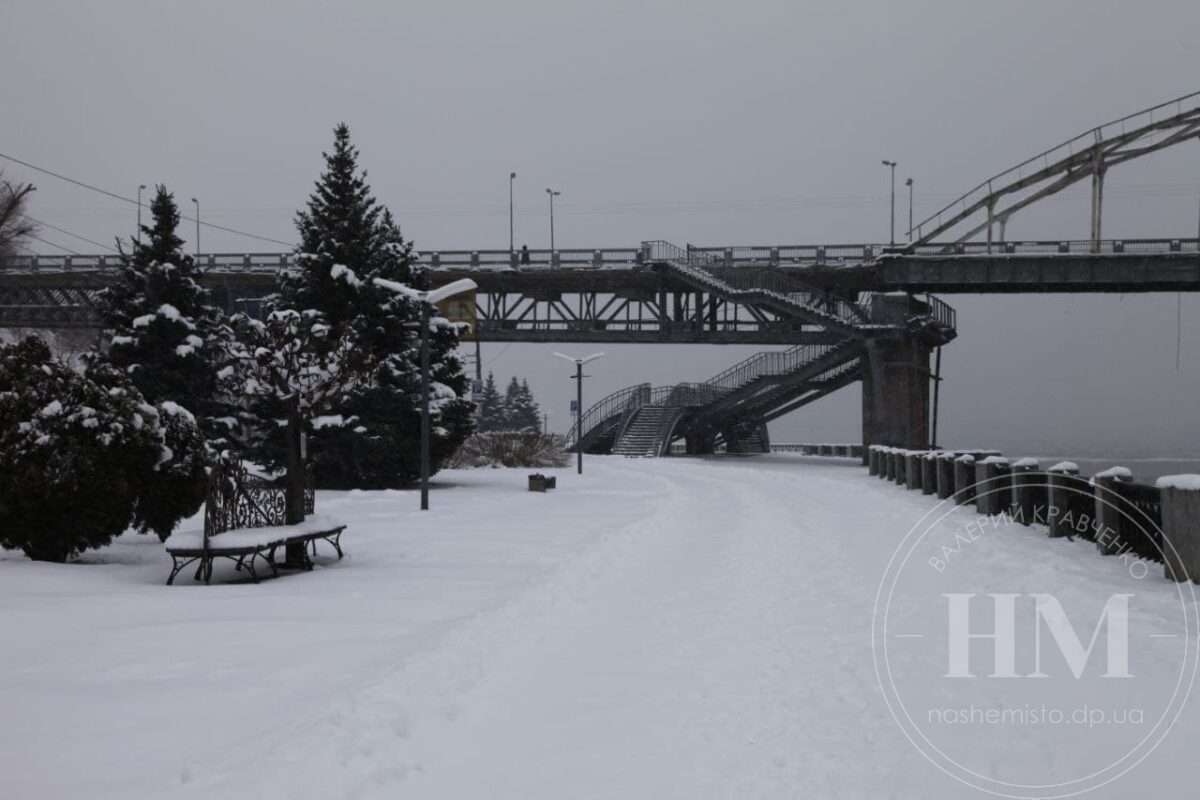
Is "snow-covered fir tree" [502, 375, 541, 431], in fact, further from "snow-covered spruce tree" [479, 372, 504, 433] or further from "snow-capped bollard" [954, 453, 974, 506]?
"snow-capped bollard" [954, 453, 974, 506]

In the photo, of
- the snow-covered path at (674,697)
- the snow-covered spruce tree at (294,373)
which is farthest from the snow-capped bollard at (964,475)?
the snow-covered spruce tree at (294,373)

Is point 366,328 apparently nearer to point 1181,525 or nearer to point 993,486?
point 993,486

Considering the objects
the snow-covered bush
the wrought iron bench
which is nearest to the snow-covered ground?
the wrought iron bench

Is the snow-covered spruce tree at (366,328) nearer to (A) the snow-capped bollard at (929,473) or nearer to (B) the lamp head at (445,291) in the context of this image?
(B) the lamp head at (445,291)

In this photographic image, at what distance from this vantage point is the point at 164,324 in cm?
2900

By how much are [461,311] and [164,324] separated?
18.2m

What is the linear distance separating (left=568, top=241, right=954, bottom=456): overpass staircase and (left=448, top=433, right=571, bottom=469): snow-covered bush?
8.44 feet

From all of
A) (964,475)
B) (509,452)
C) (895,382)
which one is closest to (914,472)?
(964,475)

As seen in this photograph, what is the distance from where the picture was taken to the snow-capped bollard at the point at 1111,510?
12.1 meters

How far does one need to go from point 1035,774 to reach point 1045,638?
303 centimetres

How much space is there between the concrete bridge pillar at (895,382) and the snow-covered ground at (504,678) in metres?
34.2

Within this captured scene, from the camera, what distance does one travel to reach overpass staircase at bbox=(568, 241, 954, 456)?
4803 cm

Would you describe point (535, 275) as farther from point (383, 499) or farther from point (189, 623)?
point (189, 623)

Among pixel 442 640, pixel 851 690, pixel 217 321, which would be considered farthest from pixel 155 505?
pixel 217 321
